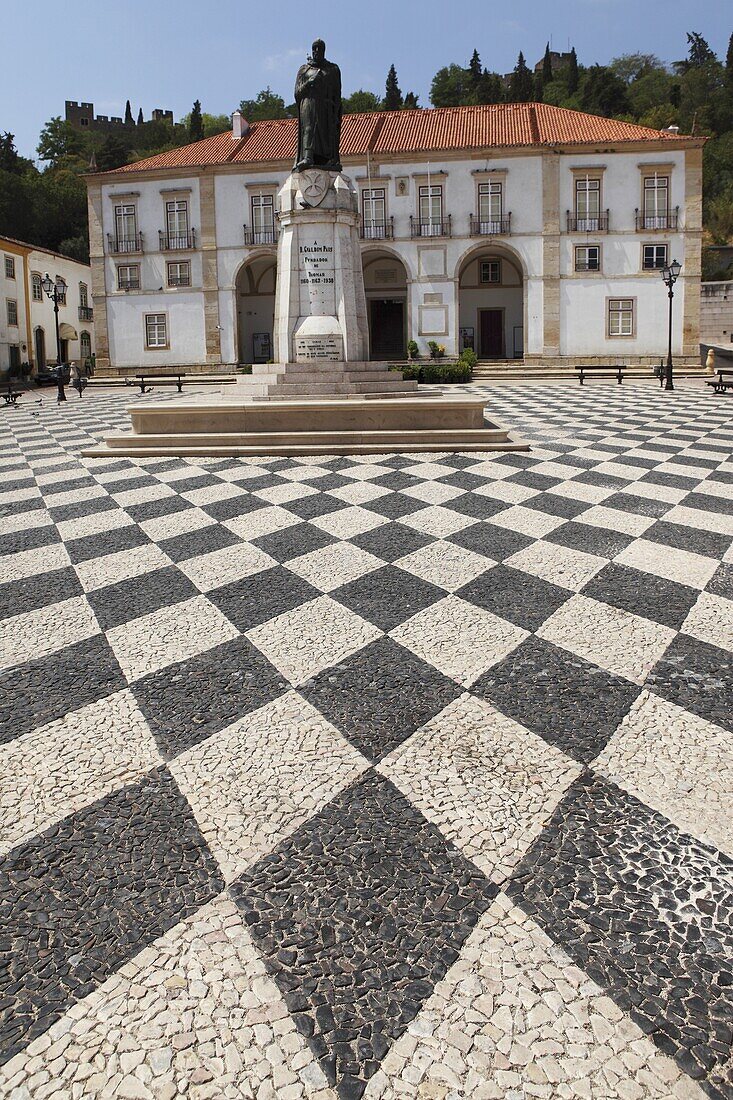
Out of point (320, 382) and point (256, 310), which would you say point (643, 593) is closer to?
point (320, 382)

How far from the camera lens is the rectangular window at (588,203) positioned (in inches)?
1085

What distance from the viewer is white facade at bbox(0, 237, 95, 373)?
34844mm

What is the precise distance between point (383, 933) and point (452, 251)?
30525 mm

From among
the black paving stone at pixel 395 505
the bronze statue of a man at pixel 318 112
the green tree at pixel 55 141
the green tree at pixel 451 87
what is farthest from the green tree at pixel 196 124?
the black paving stone at pixel 395 505

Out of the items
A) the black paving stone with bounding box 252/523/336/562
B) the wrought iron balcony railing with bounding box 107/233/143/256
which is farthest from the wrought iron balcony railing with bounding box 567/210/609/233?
the black paving stone with bounding box 252/523/336/562

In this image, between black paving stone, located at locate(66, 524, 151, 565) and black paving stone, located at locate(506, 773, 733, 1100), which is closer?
black paving stone, located at locate(506, 773, 733, 1100)

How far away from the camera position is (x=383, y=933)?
1555 millimetres

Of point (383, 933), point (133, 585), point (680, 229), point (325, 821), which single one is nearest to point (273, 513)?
point (133, 585)

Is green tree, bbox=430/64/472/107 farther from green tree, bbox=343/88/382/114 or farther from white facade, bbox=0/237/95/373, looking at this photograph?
white facade, bbox=0/237/95/373

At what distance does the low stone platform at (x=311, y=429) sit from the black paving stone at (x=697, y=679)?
489cm

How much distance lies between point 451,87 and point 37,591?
7228 centimetres

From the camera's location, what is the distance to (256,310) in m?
33.4

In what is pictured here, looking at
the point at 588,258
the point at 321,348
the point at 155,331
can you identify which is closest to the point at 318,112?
the point at 321,348

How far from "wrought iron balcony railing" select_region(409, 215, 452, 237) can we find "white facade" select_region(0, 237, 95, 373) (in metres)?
16.1
